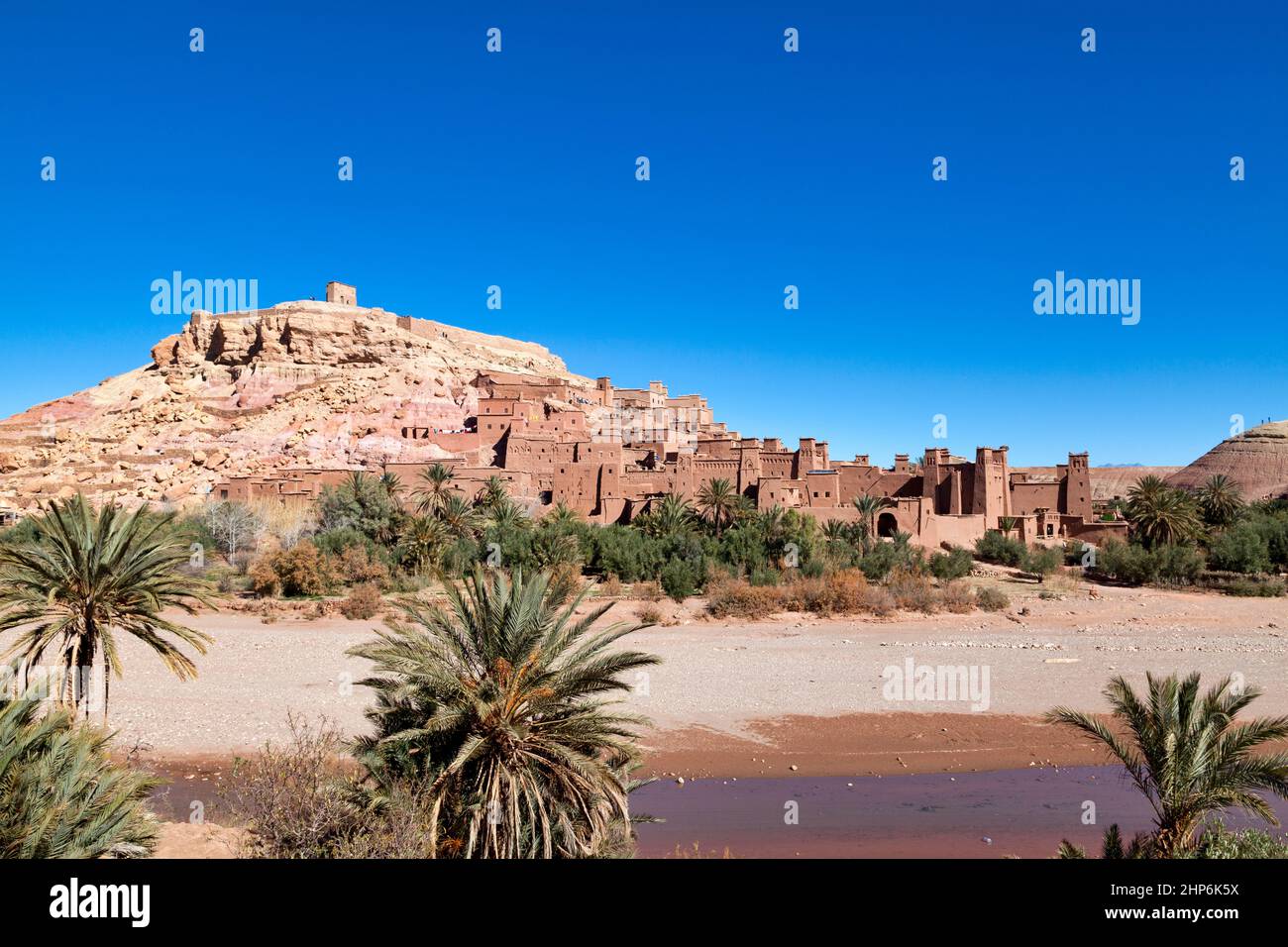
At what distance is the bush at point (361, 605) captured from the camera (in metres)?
22.8

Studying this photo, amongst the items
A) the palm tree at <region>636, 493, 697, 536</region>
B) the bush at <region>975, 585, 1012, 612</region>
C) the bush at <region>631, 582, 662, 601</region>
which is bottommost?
the bush at <region>975, 585, 1012, 612</region>

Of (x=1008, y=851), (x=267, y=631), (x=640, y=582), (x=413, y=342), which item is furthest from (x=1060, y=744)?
(x=413, y=342)

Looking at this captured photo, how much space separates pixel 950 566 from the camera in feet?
94.6

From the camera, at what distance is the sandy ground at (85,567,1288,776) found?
12945 mm

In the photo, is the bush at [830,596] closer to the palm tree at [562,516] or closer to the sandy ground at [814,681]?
the sandy ground at [814,681]

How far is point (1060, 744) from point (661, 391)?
1866 inches

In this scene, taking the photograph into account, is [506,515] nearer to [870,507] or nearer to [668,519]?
[668,519]

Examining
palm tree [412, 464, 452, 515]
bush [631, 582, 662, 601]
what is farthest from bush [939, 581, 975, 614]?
palm tree [412, 464, 452, 515]

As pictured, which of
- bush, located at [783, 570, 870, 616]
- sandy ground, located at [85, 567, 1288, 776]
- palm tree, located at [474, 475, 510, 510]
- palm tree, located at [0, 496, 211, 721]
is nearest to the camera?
palm tree, located at [0, 496, 211, 721]

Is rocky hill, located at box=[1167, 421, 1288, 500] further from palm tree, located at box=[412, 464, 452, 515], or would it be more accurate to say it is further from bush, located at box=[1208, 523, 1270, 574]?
palm tree, located at box=[412, 464, 452, 515]

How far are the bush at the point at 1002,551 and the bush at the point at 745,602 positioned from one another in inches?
484

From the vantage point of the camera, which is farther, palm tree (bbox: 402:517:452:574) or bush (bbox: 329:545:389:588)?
palm tree (bbox: 402:517:452:574)

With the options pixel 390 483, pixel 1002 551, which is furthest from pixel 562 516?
pixel 1002 551

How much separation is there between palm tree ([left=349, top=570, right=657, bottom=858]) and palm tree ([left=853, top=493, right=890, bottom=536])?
26.4 metres
